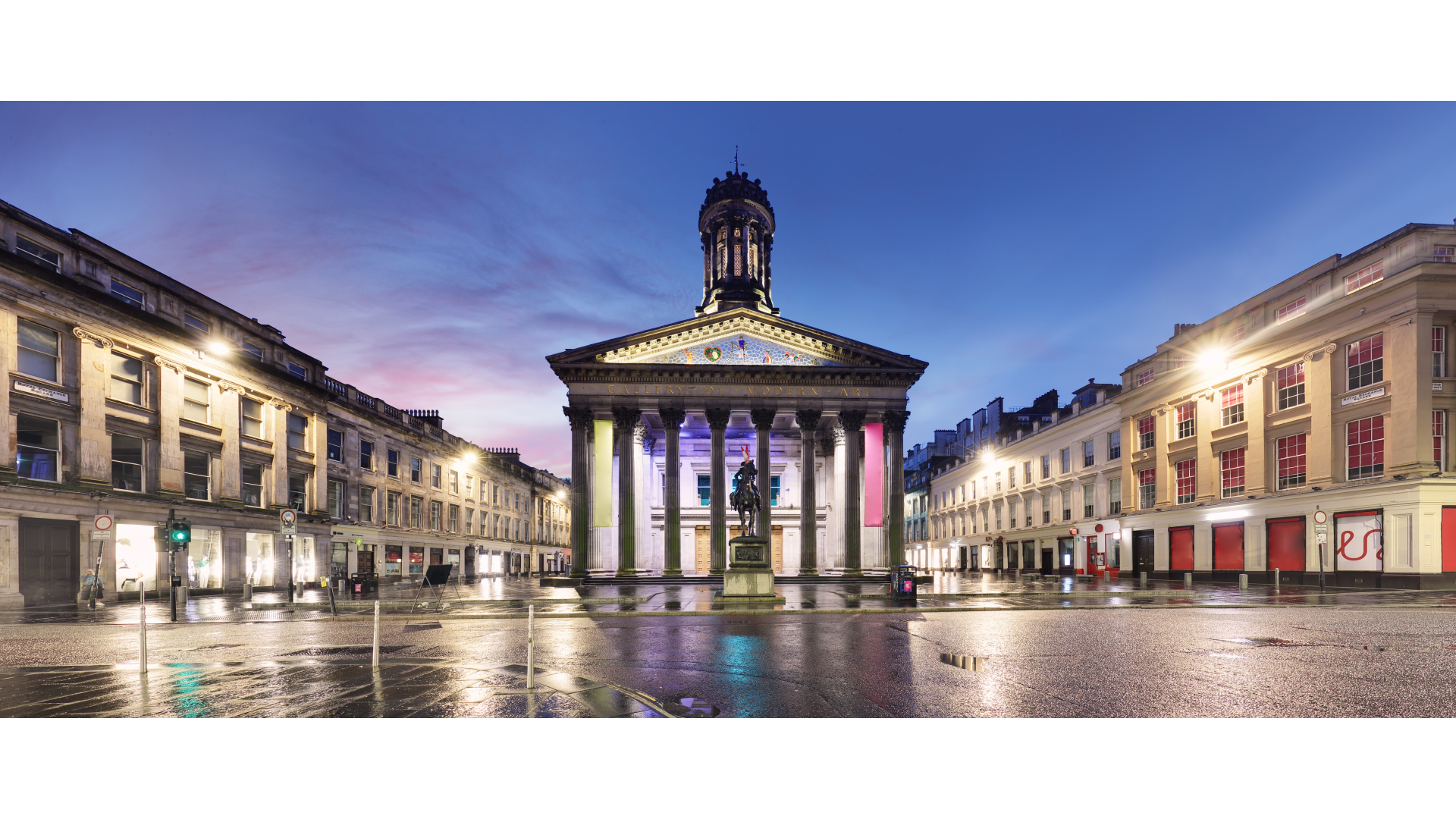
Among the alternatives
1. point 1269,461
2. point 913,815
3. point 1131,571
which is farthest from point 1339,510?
point 913,815

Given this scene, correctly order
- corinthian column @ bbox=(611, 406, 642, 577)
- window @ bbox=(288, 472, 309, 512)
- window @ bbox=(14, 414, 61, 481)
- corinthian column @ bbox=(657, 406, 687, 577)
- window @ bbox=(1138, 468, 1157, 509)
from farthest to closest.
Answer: window @ bbox=(1138, 468, 1157, 509) → corinthian column @ bbox=(611, 406, 642, 577) → corinthian column @ bbox=(657, 406, 687, 577) → window @ bbox=(288, 472, 309, 512) → window @ bbox=(14, 414, 61, 481)

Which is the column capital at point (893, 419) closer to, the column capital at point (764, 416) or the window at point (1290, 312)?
the column capital at point (764, 416)

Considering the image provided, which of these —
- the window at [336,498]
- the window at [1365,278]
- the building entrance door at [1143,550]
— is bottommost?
the building entrance door at [1143,550]

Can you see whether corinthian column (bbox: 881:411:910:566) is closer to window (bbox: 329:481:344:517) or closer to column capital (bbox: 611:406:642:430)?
column capital (bbox: 611:406:642:430)

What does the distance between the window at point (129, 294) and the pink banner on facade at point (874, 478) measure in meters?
34.9

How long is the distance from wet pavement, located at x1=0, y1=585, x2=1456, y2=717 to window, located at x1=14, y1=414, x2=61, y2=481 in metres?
11.6

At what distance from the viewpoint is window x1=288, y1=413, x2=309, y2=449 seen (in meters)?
40.5

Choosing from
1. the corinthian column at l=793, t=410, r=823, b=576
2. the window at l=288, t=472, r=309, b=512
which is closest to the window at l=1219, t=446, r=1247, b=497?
the corinthian column at l=793, t=410, r=823, b=576

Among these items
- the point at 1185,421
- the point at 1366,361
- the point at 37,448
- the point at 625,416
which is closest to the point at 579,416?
the point at 625,416

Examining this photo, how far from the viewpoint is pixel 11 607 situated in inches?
950

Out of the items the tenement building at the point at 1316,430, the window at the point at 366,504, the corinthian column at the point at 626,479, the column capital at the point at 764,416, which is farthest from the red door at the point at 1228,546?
the window at the point at 366,504

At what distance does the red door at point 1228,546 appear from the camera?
38688 millimetres

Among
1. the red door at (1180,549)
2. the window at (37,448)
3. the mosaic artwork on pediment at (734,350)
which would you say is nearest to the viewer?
the window at (37,448)

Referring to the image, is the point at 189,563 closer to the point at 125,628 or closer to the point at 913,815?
the point at 125,628
